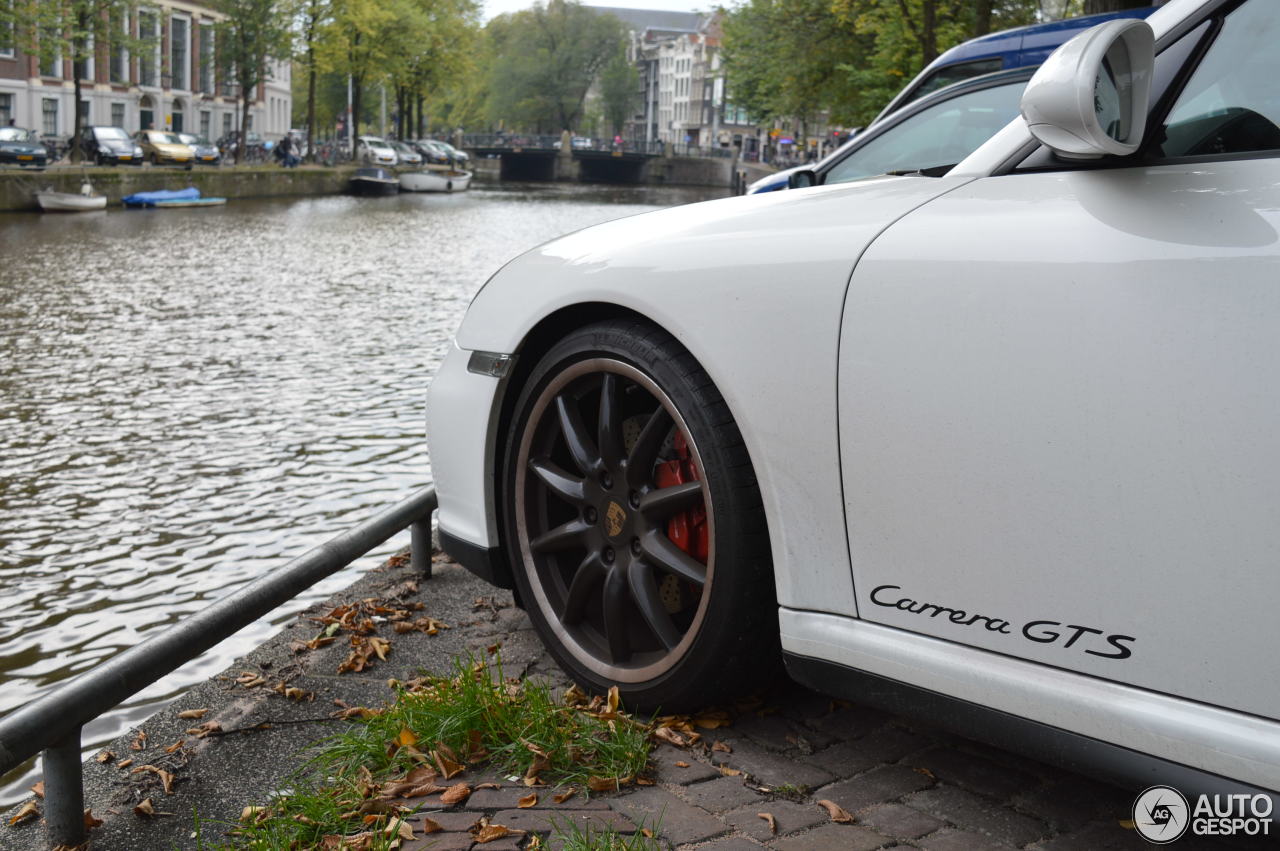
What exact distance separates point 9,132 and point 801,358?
42.1 metres

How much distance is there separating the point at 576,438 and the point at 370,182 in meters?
49.0

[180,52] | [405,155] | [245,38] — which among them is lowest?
[405,155]

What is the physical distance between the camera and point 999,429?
6.32ft

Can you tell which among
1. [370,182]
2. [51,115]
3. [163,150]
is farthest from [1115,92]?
[51,115]

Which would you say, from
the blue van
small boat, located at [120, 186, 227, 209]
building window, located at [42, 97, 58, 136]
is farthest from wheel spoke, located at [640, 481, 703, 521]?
building window, located at [42, 97, 58, 136]

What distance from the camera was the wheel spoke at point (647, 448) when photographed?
2561 mm

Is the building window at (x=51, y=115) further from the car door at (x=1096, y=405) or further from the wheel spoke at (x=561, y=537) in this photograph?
the car door at (x=1096, y=405)

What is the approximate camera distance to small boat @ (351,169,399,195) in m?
49.6

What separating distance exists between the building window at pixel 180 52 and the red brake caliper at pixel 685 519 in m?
67.4

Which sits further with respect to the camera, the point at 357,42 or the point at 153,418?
the point at 357,42

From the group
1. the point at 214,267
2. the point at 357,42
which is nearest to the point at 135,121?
the point at 357,42

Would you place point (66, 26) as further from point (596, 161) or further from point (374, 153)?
point (596, 161)

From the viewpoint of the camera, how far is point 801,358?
7.23 ft

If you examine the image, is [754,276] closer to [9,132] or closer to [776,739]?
[776,739]
